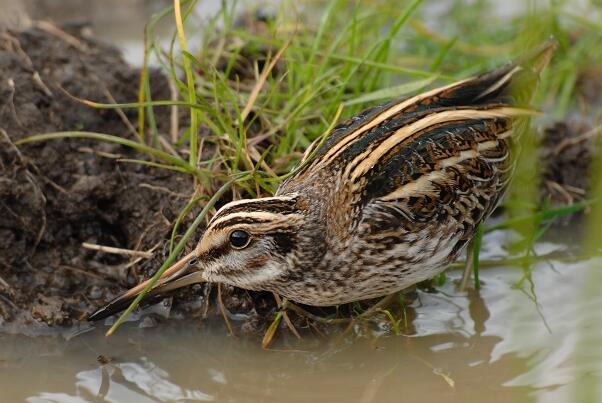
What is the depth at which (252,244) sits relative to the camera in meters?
4.36

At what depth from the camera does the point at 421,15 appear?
7.69m

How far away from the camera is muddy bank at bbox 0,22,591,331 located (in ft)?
16.5

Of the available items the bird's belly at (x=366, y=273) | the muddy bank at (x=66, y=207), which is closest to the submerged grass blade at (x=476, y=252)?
the bird's belly at (x=366, y=273)

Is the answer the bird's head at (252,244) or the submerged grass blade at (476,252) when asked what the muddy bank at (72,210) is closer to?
the bird's head at (252,244)

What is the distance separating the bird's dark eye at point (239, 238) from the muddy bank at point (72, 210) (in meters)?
0.66

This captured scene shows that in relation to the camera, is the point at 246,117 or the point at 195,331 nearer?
the point at 195,331

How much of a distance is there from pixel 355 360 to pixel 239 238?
883 millimetres

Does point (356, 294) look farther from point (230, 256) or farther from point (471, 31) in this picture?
point (471, 31)

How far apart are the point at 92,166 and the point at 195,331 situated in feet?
3.65

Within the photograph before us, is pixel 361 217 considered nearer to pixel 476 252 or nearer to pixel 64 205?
pixel 476 252

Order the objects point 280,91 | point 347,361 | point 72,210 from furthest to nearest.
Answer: point 280,91, point 72,210, point 347,361

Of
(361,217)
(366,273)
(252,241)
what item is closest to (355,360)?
(366,273)

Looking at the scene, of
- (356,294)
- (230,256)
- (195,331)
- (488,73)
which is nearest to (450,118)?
(488,73)

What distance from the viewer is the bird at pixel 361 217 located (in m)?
4.42
